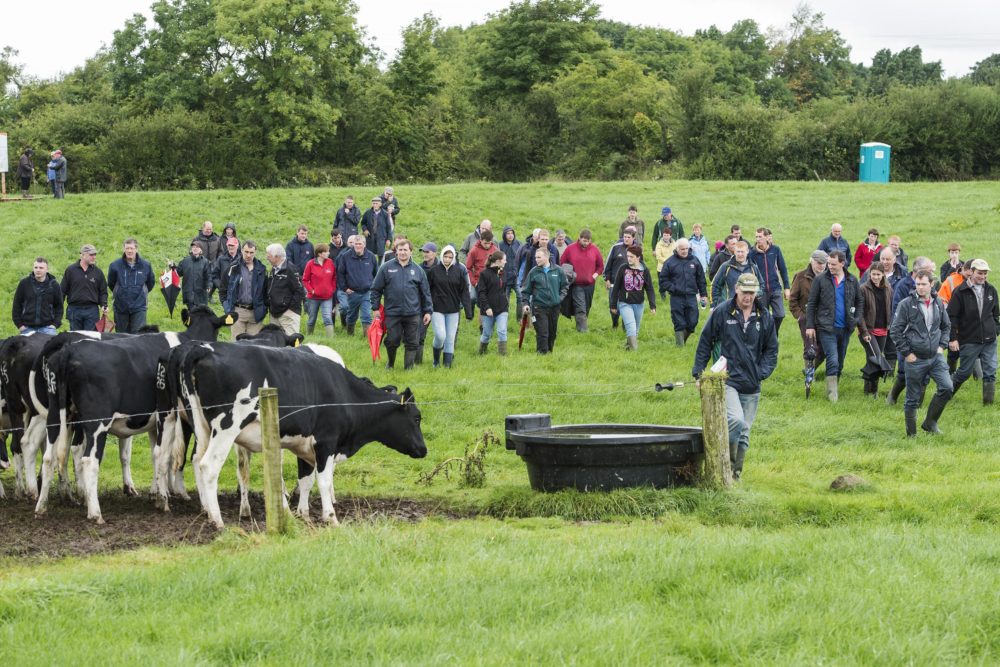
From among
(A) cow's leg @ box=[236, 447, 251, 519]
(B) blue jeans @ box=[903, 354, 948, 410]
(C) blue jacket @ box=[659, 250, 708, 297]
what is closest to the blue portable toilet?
(C) blue jacket @ box=[659, 250, 708, 297]

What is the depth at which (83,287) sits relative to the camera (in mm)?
19422

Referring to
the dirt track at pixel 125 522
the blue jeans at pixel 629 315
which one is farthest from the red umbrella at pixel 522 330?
the dirt track at pixel 125 522

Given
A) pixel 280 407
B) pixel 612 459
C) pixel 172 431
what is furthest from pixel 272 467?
pixel 172 431

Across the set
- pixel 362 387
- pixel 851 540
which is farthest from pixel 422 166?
pixel 851 540

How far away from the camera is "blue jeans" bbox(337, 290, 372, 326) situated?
73.4ft

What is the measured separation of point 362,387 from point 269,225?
21.8 metres

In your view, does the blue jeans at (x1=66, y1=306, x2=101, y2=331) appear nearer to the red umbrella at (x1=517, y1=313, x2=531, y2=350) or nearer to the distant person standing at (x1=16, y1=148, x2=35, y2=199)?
the red umbrella at (x1=517, y1=313, x2=531, y2=350)

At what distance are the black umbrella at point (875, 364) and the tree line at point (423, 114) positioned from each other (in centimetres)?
3976

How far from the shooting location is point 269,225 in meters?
33.9

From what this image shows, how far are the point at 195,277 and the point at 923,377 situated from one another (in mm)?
13694

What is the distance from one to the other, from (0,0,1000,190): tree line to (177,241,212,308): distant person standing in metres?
31.3

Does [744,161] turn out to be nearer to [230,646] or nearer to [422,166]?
[422,166]

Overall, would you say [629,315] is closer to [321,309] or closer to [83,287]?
[321,309]

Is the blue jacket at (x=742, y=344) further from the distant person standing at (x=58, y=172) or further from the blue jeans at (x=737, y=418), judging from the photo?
the distant person standing at (x=58, y=172)
